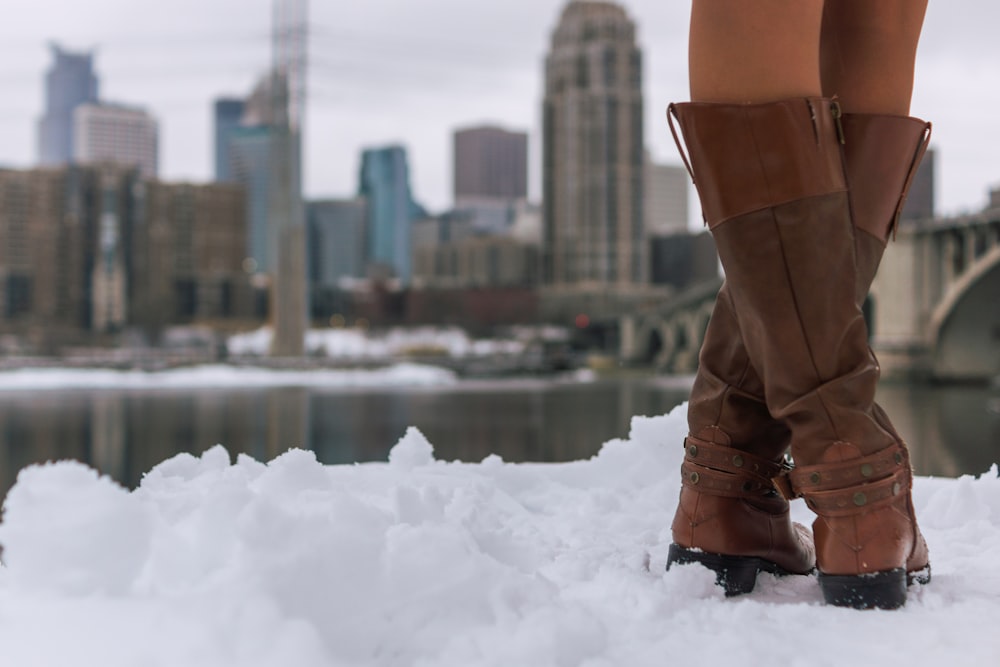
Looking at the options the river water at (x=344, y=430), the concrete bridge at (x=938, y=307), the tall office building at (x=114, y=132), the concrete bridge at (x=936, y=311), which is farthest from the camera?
the tall office building at (x=114, y=132)

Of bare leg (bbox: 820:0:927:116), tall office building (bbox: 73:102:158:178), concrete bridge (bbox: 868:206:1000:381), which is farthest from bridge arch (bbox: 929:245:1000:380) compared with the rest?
tall office building (bbox: 73:102:158:178)

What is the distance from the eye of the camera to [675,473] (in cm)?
143

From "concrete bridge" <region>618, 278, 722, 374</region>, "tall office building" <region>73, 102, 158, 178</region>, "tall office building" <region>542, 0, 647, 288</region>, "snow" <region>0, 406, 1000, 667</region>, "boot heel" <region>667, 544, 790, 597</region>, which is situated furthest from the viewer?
"tall office building" <region>73, 102, 158, 178</region>

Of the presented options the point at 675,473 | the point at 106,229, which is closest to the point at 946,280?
the point at 675,473

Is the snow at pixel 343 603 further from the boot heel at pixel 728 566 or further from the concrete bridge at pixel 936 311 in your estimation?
the concrete bridge at pixel 936 311

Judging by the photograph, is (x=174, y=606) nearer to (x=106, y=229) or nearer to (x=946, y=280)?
(x=946, y=280)

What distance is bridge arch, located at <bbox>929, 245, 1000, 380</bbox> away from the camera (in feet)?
75.9

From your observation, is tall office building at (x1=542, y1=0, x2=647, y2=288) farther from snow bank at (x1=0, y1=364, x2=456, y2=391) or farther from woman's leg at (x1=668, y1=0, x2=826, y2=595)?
woman's leg at (x1=668, y1=0, x2=826, y2=595)

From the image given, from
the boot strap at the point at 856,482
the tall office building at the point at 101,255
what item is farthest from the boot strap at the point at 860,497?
the tall office building at the point at 101,255

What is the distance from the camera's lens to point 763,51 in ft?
2.95

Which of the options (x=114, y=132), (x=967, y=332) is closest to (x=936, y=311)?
(x=967, y=332)

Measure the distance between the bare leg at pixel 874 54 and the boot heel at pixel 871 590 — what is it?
516 millimetres

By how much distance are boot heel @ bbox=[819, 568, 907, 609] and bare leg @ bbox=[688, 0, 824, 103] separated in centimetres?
48

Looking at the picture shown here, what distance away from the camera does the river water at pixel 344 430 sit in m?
4.51
